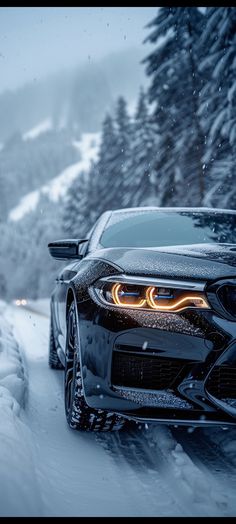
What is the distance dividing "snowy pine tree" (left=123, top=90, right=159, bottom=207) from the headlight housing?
19.9 metres

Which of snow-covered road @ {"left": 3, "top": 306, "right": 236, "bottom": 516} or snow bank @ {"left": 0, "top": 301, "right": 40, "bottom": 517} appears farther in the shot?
snow-covered road @ {"left": 3, "top": 306, "right": 236, "bottom": 516}

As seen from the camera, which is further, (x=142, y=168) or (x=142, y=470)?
(x=142, y=168)

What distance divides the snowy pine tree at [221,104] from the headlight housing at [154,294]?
432 inches

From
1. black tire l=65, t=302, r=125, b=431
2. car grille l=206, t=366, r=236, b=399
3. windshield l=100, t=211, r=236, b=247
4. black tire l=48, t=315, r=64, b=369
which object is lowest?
black tire l=48, t=315, r=64, b=369

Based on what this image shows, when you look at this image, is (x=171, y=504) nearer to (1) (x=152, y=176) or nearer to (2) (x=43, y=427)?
(2) (x=43, y=427)

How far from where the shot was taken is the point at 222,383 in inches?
91.4

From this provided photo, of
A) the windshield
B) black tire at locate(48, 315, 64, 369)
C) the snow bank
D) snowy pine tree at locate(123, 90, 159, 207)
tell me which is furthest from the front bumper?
snowy pine tree at locate(123, 90, 159, 207)

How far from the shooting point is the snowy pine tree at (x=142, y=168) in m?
23.5

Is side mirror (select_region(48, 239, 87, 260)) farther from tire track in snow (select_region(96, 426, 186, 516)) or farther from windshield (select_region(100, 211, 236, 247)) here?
tire track in snow (select_region(96, 426, 186, 516))

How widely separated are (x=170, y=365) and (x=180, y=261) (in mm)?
550

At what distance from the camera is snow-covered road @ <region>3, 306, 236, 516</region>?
2020 millimetres

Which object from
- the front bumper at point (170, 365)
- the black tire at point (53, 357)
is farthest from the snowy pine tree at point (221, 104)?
the front bumper at point (170, 365)

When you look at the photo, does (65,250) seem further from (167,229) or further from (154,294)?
(154,294)

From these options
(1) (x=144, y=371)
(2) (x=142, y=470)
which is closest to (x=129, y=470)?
(2) (x=142, y=470)
